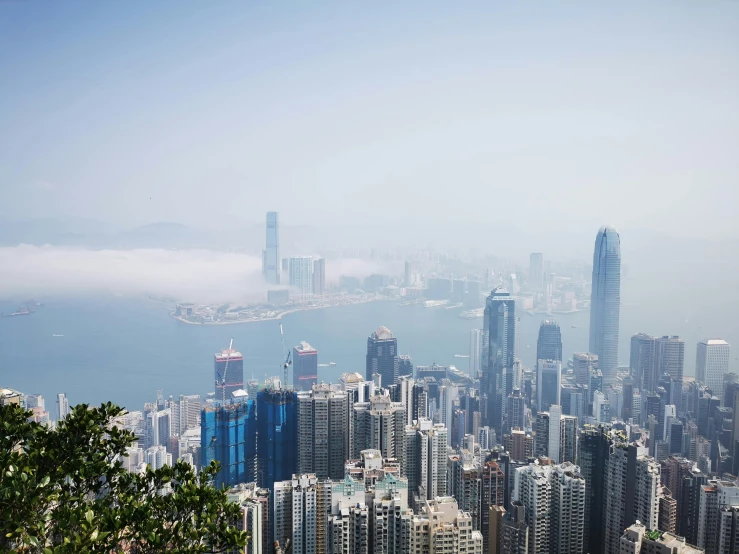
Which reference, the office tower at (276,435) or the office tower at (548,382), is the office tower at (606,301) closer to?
the office tower at (548,382)

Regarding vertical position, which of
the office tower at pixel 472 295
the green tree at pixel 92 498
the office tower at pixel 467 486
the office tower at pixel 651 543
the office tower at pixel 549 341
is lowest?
the office tower at pixel 467 486

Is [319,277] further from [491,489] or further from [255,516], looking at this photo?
[255,516]

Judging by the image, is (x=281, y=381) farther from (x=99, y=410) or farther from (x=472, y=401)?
(x=99, y=410)

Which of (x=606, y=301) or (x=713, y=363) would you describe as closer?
(x=713, y=363)

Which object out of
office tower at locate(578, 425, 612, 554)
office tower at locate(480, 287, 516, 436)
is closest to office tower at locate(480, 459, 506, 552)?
office tower at locate(578, 425, 612, 554)

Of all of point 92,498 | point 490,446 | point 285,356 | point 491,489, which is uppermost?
point 92,498

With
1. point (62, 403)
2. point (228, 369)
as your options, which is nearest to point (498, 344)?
point (228, 369)

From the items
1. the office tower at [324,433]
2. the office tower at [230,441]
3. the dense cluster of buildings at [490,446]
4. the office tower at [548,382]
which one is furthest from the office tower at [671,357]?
the office tower at [230,441]
